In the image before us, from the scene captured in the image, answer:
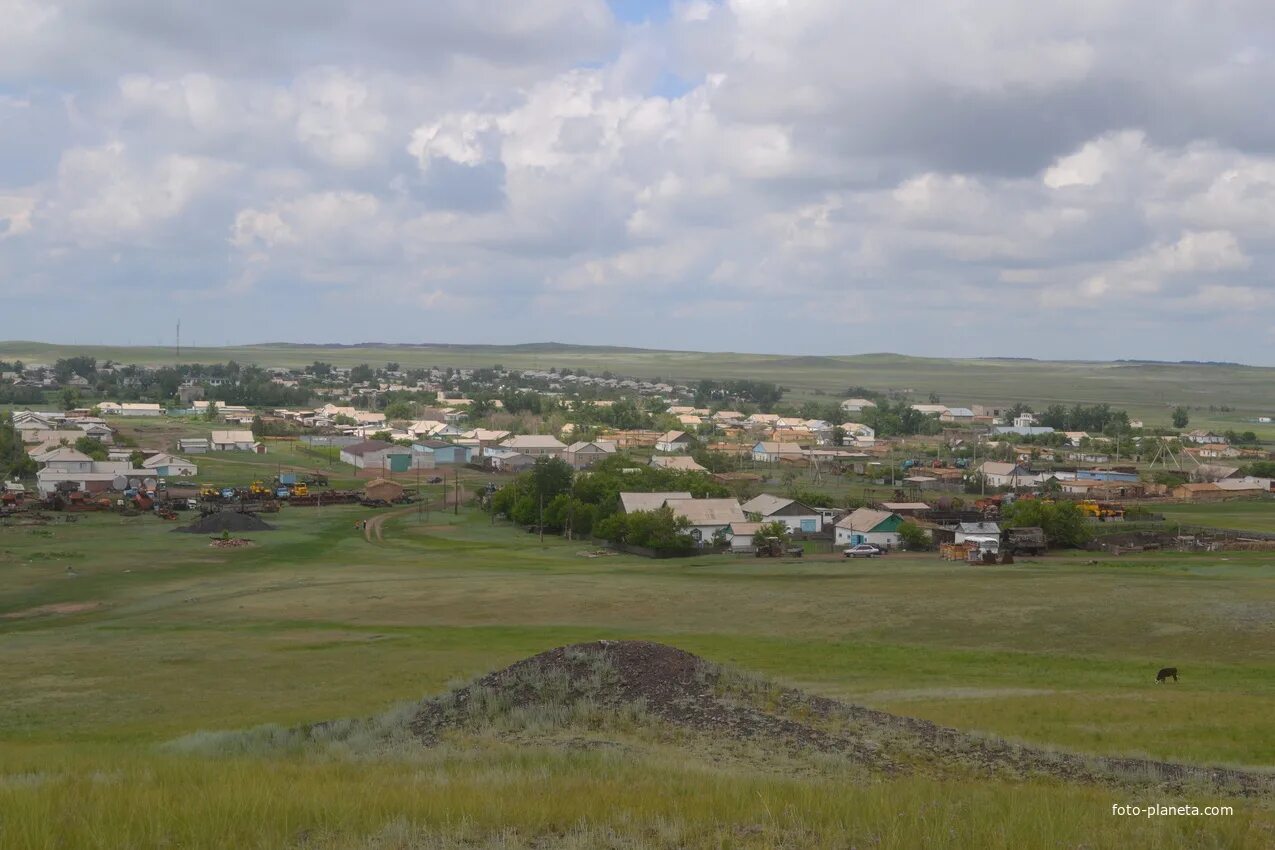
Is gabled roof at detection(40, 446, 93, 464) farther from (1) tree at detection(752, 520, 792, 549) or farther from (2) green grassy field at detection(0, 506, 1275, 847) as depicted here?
(1) tree at detection(752, 520, 792, 549)

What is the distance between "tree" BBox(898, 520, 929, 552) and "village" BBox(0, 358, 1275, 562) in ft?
0.38

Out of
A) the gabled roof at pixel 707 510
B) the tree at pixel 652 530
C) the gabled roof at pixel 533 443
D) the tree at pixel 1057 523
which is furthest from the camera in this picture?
the gabled roof at pixel 533 443

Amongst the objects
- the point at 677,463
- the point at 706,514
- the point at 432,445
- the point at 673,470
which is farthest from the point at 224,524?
the point at 432,445

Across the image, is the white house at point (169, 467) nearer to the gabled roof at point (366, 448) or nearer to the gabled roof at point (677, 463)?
the gabled roof at point (366, 448)

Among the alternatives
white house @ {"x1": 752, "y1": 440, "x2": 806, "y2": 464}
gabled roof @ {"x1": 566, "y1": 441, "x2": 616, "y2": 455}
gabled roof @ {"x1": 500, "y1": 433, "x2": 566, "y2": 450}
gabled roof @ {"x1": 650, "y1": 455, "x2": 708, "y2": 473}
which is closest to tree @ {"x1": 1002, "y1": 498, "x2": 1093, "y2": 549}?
gabled roof @ {"x1": 650, "y1": 455, "x2": 708, "y2": 473}

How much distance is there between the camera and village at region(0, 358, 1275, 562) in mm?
62156

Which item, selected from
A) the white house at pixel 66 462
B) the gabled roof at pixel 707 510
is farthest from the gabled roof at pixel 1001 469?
the white house at pixel 66 462

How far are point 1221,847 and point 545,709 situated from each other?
10.4 metres

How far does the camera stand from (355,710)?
2277cm

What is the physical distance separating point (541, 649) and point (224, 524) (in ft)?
119

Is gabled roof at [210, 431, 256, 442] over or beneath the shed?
over

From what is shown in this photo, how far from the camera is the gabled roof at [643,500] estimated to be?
6450cm

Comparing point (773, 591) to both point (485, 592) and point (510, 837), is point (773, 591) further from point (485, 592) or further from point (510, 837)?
point (510, 837)

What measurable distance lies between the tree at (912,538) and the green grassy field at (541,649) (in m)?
5.62
